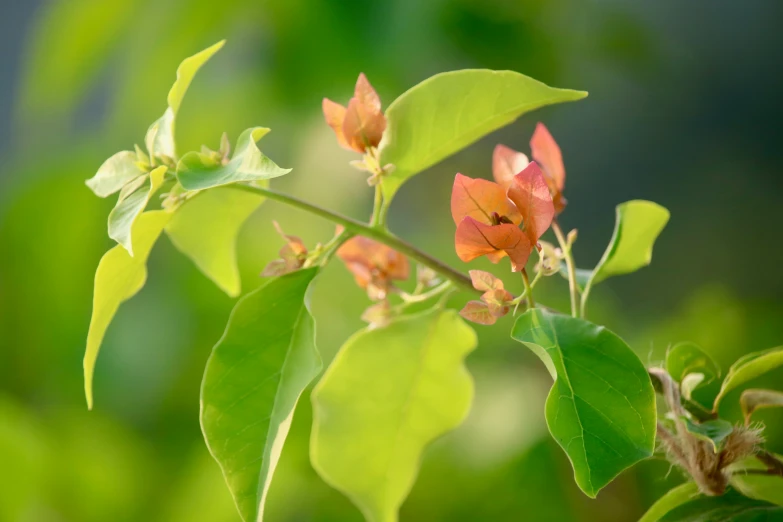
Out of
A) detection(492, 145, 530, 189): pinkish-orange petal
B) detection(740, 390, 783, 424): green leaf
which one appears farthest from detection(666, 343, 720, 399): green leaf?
detection(492, 145, 530, 189): pinkish-orange petal

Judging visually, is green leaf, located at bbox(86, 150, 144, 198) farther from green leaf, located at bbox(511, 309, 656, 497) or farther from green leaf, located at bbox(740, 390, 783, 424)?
green leaf, located at bbox(740, 390, 783, 424)

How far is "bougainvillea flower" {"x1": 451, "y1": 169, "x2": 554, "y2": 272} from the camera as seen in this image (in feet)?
1.00

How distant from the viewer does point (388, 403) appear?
448 mm

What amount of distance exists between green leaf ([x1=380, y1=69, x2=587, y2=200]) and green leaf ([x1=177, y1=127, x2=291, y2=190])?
0.22ft

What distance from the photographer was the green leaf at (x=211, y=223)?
1.43 ft

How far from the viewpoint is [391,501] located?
46 centimetres

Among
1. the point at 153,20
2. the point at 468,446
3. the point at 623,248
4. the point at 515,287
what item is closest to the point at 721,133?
the point at 515,287

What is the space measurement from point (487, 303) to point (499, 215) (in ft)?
0.12

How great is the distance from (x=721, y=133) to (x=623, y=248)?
5.03 feet

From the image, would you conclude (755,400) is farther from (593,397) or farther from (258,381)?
(258,381)

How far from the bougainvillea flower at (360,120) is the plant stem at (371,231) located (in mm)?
36

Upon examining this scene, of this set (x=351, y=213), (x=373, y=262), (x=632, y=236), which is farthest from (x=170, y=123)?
(x=351, y=213)

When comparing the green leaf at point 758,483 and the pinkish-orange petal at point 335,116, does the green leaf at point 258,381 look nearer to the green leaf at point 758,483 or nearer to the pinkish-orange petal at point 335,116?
the pinkish-orange petal at point 335,116

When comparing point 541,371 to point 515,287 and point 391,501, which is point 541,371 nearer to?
point 515,287
